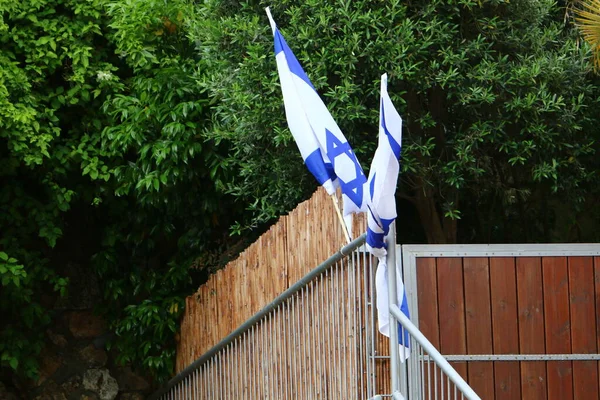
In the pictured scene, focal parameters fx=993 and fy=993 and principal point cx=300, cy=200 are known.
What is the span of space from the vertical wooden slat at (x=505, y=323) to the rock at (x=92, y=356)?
217 inches

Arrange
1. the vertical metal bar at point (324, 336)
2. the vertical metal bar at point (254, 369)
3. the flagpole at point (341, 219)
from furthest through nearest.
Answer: the vertical metal bar at point (254, 369) < the vertical metal bar at point (324, 336) < the flagpole at point (341, 219)

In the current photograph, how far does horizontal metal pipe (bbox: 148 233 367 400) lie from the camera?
683cm

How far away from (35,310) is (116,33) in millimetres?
2975

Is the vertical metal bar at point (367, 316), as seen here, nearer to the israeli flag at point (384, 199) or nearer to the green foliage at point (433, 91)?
the israeli flag at point (384, 199)

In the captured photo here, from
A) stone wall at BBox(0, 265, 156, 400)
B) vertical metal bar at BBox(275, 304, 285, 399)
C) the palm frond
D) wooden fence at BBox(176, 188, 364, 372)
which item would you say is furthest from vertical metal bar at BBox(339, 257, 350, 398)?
stone wall at BBox(0, 265, 156, 400)

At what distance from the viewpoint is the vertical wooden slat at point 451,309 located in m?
6.97

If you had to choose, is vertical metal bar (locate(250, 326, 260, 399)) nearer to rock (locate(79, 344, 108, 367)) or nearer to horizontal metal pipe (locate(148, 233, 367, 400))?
horizontal metal pipe (locate(148, 233, 367, 400))

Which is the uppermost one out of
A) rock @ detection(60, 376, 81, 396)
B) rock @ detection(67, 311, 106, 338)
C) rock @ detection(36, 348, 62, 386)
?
rock @ detection(67, 311, 106, 338)

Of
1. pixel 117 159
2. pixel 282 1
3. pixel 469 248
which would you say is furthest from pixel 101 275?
pixel 469 248

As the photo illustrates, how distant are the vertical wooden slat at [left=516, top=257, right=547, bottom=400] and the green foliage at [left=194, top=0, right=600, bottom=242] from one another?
111cm

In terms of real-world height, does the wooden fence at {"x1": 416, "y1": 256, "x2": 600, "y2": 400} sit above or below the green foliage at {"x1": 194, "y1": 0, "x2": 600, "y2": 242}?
below

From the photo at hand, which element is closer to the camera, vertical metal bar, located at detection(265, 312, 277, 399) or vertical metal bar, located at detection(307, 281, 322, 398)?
vertical metal bar, located at detection(307, 281, 322, 398)

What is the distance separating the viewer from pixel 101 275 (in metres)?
10.5

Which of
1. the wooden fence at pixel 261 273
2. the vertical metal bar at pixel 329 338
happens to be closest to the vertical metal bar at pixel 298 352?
the wooden fence at pixel 261 273
